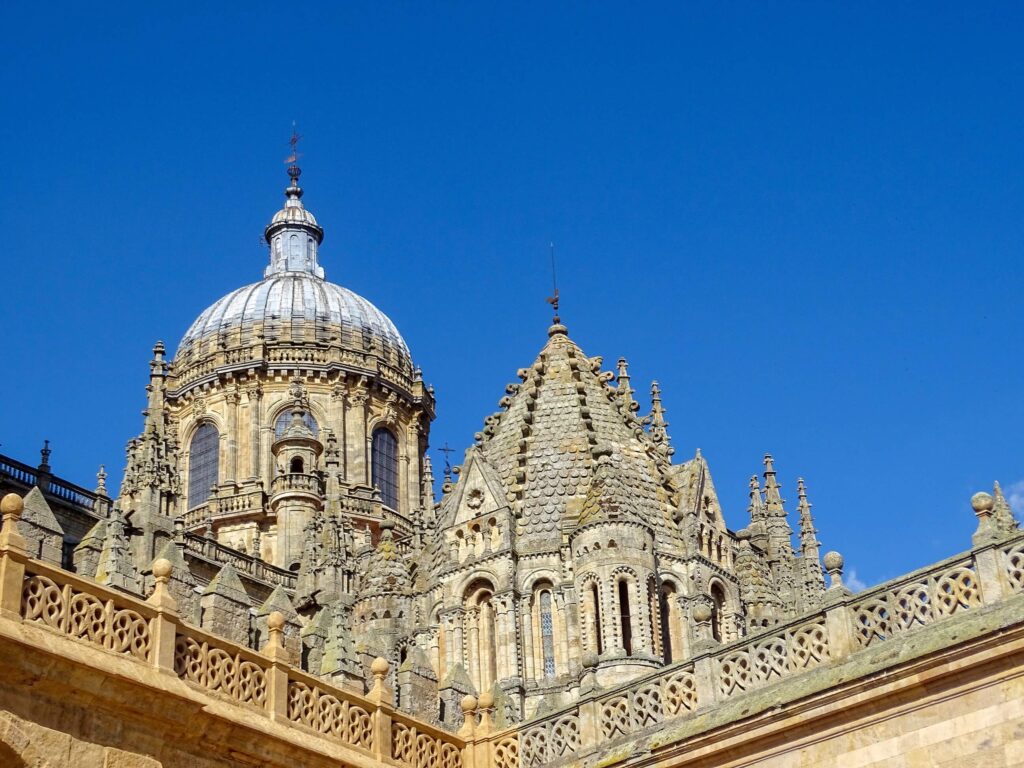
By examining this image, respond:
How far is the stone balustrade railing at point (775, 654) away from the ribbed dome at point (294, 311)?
3870cm

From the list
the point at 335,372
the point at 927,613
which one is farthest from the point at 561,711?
the point at 335,372

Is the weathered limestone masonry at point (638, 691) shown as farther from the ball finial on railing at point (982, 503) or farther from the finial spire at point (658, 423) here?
the finial spire at point (658, 423)

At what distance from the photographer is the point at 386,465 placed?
56.0 metres

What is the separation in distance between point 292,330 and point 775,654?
40557mm

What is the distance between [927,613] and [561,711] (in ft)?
16.1

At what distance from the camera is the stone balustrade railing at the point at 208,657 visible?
47.2 ft

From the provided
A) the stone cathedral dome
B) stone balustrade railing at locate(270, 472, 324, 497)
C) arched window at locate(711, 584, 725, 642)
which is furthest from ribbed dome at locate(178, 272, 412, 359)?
arched window at locate(711, 584, 725, 642)

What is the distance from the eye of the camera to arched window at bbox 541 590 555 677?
116 ft

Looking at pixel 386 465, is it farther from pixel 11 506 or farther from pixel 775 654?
pixel 11 506

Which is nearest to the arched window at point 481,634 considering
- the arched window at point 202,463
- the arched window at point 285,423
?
the arched window at point 285,423

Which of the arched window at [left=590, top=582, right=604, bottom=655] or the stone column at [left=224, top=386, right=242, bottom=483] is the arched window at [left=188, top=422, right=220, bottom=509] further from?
the arched window at [left=590, top=582, right=604, bottom=655]

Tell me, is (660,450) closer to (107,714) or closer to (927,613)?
(927,613)

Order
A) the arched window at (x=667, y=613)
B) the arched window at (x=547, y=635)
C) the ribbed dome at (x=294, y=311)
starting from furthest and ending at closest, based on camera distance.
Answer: the ribbed dome at (x=294, y=311), the arched window at (x=667, y=613), the arched window at (x=547, y=635)

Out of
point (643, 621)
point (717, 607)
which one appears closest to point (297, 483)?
point (717, 607)
